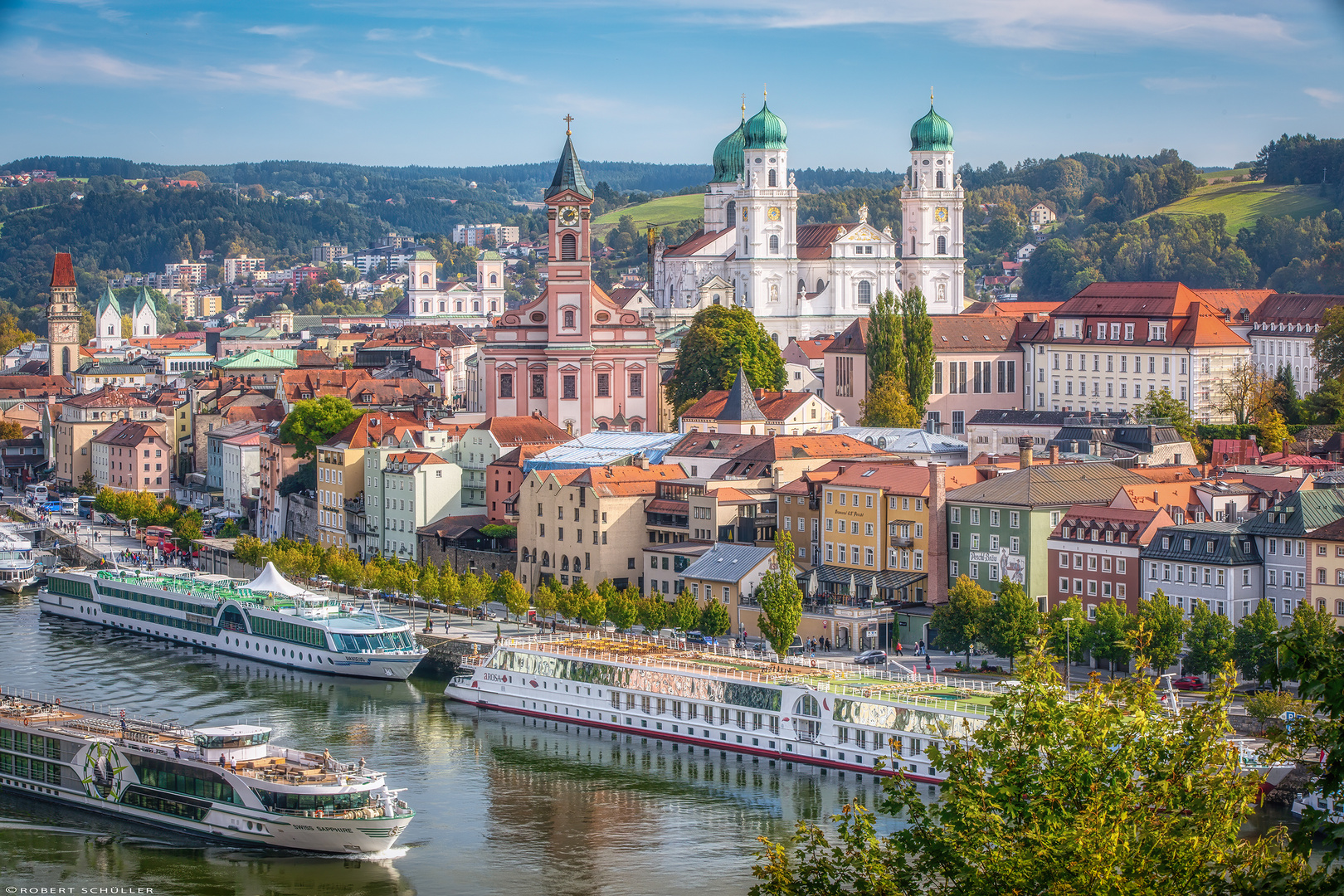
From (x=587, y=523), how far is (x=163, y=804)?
1983 centimetres

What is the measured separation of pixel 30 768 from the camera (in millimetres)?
36812

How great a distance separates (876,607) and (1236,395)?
2367 cm

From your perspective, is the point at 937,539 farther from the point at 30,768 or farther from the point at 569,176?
the point at 569,176

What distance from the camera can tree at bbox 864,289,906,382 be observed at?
71.6 m

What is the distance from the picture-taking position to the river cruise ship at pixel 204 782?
3262cm

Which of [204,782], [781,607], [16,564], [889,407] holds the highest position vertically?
[889,407]

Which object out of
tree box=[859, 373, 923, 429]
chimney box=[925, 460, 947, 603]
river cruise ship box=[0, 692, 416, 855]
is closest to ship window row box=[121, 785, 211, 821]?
river cruise ship box=[0, 692, 416, 855]

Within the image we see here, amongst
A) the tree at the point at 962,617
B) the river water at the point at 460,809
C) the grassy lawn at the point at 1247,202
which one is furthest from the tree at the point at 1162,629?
the grassy lawn at the point at 1247,202

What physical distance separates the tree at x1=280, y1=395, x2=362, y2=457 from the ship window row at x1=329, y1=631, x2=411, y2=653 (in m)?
21.6

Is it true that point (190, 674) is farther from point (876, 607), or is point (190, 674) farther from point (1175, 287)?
point (1175, 287)

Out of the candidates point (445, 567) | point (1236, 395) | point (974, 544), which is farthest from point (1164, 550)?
point (1236, 395)

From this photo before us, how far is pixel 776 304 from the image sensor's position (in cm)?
8869

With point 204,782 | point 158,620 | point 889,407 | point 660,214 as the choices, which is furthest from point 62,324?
point 204,782

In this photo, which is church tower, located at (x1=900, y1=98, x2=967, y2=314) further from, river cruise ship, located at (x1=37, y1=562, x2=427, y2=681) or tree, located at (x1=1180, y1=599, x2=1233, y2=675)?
tree, located at (x1=1180, y1=599, x2=1233, y2=675)
